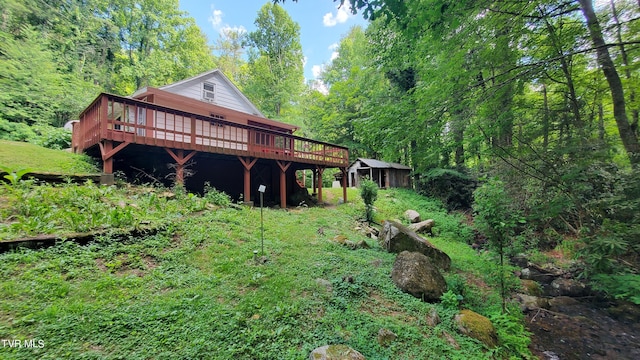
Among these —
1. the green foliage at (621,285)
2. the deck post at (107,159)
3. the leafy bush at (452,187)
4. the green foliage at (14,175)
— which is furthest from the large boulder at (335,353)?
the leafy bush at (452,187)

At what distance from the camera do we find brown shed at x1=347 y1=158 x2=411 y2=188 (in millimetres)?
19688

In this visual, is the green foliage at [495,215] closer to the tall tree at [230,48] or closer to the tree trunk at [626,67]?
the tree trunk at [626,67]

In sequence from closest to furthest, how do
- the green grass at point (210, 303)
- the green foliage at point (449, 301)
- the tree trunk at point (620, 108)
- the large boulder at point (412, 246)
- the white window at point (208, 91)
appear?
the green grass at point (210, 303)
the green foliage at point (449, 301)
the tree trunk at point (620, 108)
the large boulder at point (412, 246)
the white window at point (208, 91)

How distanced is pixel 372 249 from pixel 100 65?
79.7 ft

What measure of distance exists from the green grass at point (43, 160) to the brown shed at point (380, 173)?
16151 mm

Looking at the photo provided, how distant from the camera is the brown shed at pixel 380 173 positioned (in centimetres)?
1969

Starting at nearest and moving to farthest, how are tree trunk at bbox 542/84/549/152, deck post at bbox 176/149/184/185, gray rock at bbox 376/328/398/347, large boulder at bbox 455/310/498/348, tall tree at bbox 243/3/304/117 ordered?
gray rock at bbox 376/328/398/347, large boulder at bbox 455/310/498/348, tree trunk at bbox 542/84/549/152, deck post at bbox 176/149/184/185, tall tree at bbox 243/3/304/117

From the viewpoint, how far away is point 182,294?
10.9 ft

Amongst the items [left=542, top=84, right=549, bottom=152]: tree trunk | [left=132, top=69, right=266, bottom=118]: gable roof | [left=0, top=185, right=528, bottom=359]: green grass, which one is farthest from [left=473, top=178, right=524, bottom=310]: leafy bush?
[left=132, top=69, right=266, bottom=118]: gable roof

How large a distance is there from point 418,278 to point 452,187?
13.3 meters

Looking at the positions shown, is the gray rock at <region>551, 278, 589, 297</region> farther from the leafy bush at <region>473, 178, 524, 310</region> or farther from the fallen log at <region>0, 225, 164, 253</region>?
the fallen log at <region>0, 225, 164, 253</region>

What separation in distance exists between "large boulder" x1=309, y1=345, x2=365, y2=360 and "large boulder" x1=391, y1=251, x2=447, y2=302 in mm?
2201

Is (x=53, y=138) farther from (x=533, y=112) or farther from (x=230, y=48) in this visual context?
(x=230, y=48)

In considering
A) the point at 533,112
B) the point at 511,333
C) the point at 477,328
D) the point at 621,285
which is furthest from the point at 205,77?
the point at 621,285
